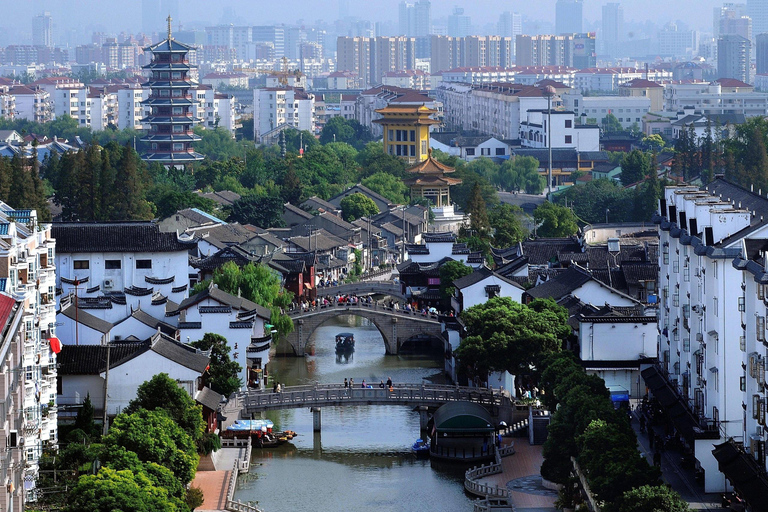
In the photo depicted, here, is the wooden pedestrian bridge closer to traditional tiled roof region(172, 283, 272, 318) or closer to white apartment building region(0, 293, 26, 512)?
traditional tiled roof region(172, 283, 272, 318)

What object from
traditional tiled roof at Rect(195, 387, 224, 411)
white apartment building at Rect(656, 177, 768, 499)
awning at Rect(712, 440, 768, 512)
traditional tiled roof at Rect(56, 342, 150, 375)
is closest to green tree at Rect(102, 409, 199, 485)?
traditional tiled roof at Rect(195, 387, 224, 411)

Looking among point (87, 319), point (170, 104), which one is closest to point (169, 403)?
point (87, 319)

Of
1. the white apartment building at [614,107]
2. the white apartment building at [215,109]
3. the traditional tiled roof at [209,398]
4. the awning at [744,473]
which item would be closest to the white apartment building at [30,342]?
the traditional tiled roof at [209,398]

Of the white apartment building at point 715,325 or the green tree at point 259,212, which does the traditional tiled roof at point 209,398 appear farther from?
the green tree at point 259,212

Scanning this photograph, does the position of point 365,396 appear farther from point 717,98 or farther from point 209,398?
point 717,98

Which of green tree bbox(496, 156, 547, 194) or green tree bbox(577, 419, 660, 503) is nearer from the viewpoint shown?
green tree bbox(577, 419, 660, 503)
